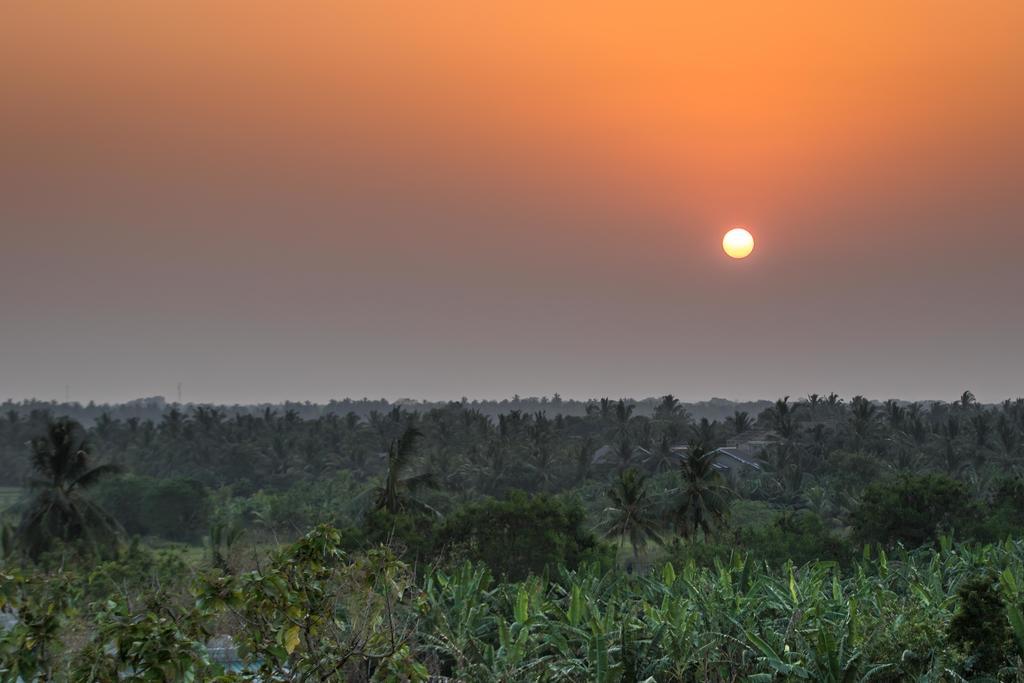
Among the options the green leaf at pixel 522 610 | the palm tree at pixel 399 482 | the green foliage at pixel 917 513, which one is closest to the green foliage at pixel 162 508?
the palm tree at pixel 399 482

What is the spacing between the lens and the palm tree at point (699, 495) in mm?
50938

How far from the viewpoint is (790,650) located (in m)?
A: 21.3

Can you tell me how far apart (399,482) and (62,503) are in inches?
623

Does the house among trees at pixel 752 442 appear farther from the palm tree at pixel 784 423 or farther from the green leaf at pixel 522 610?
the green leaf at pixel 522 610

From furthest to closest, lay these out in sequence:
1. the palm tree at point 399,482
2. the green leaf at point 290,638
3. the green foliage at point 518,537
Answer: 1. the palm tree at point 399,482
2. the green foliage at point 518,537
3. the green leaf at point 290,638

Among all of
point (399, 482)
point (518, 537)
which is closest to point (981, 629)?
point (518, 537)

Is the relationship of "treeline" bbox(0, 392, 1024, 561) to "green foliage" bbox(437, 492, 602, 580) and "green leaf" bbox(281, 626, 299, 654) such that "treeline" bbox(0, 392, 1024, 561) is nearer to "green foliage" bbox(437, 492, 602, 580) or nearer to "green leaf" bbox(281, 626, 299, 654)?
"green foliage" bbox(437, 492, 602, 580)

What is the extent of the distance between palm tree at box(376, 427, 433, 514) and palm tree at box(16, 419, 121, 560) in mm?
12899

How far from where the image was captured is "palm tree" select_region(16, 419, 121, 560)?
46594 mm

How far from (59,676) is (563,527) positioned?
31516 millimetres

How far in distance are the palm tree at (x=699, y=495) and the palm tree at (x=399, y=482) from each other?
1335 cm

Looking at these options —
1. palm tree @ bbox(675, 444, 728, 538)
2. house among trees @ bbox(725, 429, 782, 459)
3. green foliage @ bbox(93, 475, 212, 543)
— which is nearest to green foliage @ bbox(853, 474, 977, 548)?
palm tree @ bbox(675, 444, 728, 538)

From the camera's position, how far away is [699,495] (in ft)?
169

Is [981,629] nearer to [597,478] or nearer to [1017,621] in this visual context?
[1017,621]
